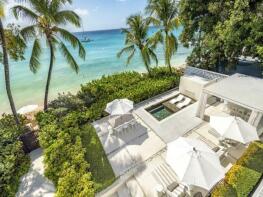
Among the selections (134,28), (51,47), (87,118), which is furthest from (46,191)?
(134,28)

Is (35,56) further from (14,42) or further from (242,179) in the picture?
(242,179)

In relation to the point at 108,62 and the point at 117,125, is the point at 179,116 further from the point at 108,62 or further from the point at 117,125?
the point at 108,62

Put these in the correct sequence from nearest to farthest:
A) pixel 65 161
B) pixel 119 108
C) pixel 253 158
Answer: pixel 253 158
pixel 65 161
pixel 119 108

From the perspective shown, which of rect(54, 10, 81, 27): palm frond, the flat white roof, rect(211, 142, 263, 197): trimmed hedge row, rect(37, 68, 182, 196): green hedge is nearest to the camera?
rect(211, 142, 263, 197): trimmed hedge row

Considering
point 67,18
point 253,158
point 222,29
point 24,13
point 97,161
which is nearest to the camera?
point 253,158

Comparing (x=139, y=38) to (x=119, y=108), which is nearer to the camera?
(x=119, y=108)

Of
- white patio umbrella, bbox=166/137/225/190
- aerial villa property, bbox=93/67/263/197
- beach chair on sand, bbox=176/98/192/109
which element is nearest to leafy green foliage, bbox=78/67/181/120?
aerial villa property, bbox=93/67/263/197

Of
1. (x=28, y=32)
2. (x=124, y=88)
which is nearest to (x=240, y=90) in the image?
(x=124, y=88)

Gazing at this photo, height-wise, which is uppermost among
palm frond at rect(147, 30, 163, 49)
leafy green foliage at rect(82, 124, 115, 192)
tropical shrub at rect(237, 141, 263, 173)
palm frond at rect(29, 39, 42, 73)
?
palm frond at rect(147, 30, 163, 49)

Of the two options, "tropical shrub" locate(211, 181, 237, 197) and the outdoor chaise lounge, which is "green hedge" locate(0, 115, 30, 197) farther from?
"tropical shrub" locate(211, 181, 237, 197)
